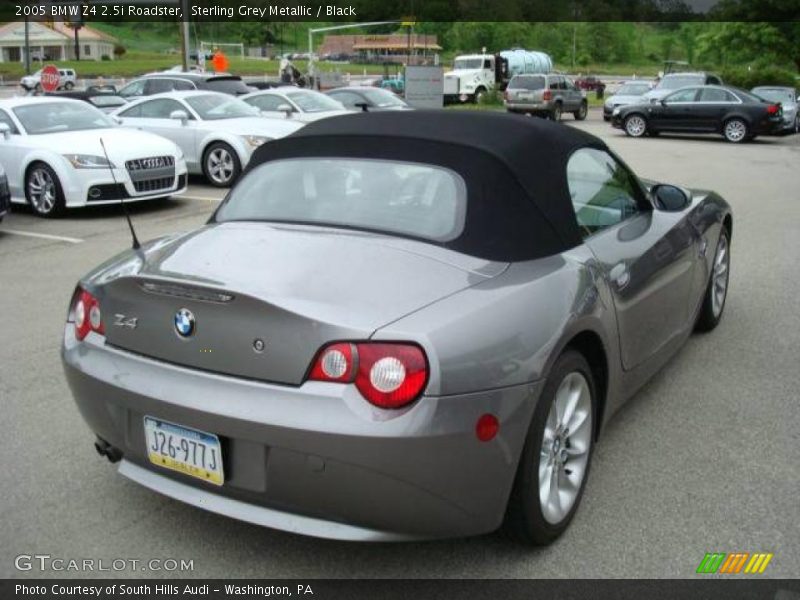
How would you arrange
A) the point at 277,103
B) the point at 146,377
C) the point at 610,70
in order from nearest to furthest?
1. the point at 146,377
2. the point at 277,103
3. the point at 610,70

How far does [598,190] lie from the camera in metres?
3.94

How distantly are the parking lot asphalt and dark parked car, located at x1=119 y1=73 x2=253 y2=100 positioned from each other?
588 inches

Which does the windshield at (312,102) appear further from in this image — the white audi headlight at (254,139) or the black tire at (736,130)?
the black tire at (736,130)

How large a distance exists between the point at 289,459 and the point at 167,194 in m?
9.06

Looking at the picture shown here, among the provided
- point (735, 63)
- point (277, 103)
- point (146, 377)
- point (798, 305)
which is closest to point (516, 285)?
point (146, 377)

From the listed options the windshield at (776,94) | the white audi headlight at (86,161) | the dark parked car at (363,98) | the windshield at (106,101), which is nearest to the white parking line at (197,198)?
the white audi headlight at (86,161)

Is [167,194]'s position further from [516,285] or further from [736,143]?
[736,143]

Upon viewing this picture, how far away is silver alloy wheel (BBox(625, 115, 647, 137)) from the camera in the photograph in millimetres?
24025

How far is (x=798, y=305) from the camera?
6328 mm

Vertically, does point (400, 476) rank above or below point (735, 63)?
below

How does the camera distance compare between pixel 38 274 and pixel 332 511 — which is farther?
pixel 38 274

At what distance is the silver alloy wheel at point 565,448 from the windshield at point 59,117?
9.45 m

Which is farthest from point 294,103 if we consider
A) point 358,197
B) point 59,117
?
A: point 358,197

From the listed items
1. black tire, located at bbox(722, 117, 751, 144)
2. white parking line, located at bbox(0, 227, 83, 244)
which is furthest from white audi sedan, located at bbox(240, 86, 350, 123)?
black tire, located at bbox(722, 117, 751, 144)
